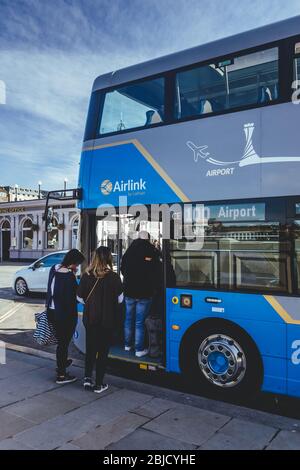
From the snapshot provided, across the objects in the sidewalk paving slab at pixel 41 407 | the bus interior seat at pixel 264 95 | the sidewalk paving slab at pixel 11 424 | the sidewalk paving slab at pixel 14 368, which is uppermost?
the bus interior seat at pixel 264 95

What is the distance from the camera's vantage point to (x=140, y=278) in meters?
5.63

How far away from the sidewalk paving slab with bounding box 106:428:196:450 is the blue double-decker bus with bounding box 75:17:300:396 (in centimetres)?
129

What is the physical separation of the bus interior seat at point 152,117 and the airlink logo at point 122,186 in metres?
0.81

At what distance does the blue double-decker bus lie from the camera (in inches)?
176

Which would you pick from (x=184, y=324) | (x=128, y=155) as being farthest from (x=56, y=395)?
(x=128, y=155)

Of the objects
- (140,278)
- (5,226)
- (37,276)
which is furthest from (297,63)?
(5,226)

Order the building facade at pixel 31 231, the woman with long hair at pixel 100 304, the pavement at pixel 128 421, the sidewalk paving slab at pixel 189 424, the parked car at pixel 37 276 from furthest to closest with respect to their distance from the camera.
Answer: the building facade at pixel 31 231 < the parked car at pixel 37 276 < the woman with long hair at pixel 100 304 < the sidewalk paving slab at pixel 189 424 < the pavement at pixel 128 421

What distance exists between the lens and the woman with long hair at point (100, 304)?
4918 millimetres

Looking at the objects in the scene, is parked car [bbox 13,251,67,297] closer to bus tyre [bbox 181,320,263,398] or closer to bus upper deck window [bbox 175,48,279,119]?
bus tyre [bbox 181,320,263,398]

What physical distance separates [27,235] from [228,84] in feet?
104

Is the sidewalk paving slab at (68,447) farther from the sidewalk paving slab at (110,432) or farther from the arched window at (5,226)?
the arched window at (5,226)

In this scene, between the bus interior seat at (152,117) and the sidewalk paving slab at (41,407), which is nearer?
the sidewalk paving slab at (41,407)

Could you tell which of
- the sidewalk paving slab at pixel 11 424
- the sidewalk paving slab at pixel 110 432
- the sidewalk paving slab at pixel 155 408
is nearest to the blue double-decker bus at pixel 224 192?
the sidewalk paving slab at pixel 155 408
